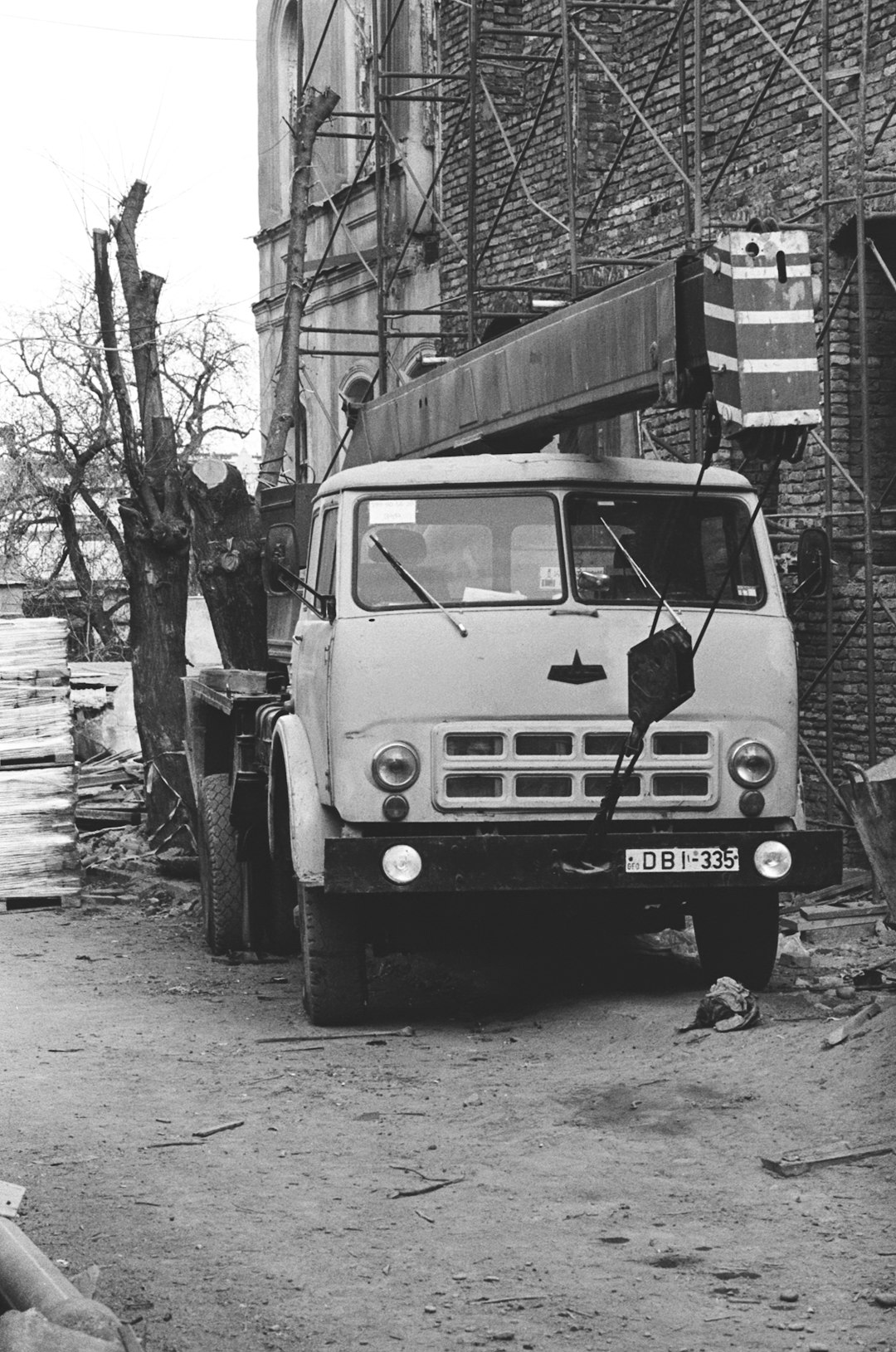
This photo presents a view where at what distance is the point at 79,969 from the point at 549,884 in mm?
3782

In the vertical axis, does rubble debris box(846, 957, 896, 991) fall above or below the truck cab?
below

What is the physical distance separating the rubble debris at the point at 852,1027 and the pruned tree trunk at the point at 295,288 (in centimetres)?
1212

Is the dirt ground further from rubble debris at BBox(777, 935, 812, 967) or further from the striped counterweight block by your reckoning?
the striped counterweight block

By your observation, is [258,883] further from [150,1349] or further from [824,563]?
[150,1349]

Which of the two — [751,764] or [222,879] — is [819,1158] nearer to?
[751,764]

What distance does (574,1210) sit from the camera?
221 inches

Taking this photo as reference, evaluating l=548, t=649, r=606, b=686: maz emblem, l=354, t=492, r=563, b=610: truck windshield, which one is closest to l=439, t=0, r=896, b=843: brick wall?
l=354, t=492, r=563, b=610: truck windshield

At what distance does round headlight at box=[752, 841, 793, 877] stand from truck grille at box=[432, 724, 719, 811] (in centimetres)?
32

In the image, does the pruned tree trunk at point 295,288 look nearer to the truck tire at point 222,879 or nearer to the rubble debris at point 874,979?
the truck tire at point 222,879

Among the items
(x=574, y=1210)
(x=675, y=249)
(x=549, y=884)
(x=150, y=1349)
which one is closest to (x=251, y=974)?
(x=549, y=884)

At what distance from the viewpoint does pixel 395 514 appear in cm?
846

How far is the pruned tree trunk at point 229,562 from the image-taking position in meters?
14.3

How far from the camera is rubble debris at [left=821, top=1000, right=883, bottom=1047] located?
294 inches

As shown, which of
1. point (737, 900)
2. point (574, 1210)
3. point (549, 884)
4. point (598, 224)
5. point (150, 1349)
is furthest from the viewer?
point (598, 224)
